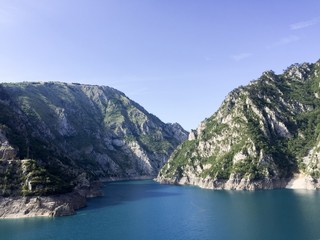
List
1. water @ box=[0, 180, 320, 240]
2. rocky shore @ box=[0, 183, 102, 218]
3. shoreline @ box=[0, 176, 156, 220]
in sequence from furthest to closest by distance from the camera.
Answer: rocky shore @ box=[0, 183, 102, 218] < shoreline @ box=[0, 176, 156, 220] < water @ box=[0, 180, 320, 240]

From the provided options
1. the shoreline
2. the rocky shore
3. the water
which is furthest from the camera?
the rocky shore

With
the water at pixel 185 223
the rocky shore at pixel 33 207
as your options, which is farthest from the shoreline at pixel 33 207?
the water at pixel 185 223

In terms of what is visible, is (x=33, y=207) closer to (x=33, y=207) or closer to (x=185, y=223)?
(x=33, y=207)

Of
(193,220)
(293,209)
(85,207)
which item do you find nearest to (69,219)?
(85,207)

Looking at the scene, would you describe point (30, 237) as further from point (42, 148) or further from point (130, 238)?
point (42, 148)

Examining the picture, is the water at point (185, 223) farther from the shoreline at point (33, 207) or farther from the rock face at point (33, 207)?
the rock face at point (33, 207)

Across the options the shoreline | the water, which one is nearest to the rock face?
the shoreline

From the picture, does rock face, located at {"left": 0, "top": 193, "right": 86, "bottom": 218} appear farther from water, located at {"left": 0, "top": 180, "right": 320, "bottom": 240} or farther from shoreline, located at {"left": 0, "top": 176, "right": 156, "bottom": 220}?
water, located at {"left": 0, "top": 180, "right": 320, "bottom": 240}

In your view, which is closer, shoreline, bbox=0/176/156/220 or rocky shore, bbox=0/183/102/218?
shoreline, bbox=0/176/156/220
